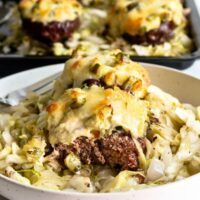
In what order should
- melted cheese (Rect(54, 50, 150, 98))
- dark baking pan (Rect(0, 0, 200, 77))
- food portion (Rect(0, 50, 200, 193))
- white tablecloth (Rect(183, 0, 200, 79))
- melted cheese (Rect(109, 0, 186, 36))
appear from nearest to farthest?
food portion (Rect(0, 50, 200, 193)) < melted cheese (Rect(54, 50, 150, 98)) < dark baking pan (Rect(0, 0, 200, 77)) < white tablecloth (Rect(183, 0, 200, 79)) < melted cheese (Rect(109, 0, 186, 36))

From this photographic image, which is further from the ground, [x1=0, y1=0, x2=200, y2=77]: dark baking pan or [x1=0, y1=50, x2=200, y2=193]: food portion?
[x1=0, y1=50, x2=200, y2=193]: food portion

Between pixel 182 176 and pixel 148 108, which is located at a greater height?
pixel 148 108

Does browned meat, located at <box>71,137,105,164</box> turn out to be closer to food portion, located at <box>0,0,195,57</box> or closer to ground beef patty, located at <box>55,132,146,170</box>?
ground beef patty, located at <box>55,132,146,170</box>

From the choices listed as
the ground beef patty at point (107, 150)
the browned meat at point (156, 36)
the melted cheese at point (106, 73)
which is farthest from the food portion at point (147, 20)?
the ground beef patty at point (107, 150)

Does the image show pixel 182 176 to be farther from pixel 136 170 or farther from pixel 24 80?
pixel 24 80

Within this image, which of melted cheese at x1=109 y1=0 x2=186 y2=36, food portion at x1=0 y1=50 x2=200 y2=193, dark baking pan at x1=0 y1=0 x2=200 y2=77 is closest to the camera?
food portion at x1=0 y1=50 x2=200 y2=193

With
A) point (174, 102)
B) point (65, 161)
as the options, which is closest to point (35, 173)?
point (65, 161)

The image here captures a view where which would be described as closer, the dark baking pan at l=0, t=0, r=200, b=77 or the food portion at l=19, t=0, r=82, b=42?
the dark baking pan at l=0, t=0, r=200, b=77

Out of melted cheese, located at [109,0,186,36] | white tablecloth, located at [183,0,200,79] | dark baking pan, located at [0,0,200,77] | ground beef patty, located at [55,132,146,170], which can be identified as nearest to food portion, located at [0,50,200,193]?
ground beef patty, located at [55,132,146,170]
